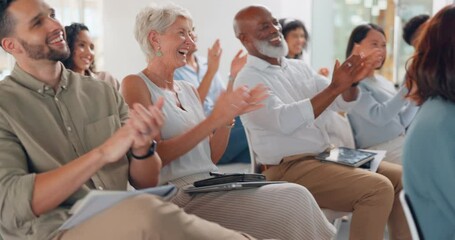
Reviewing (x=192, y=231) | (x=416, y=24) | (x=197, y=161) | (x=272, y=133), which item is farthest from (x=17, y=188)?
(x=416, y=24)

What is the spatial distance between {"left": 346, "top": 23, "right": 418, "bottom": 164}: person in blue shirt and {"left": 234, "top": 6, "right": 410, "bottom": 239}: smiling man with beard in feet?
0.68

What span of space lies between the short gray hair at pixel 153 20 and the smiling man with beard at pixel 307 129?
0.48m

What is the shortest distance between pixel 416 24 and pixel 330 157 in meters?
1.54

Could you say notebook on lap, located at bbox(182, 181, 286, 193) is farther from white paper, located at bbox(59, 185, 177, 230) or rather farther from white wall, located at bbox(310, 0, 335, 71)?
white wall, located at bbox(310, 0, 335, 71)

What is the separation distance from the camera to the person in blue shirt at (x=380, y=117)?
2.96m

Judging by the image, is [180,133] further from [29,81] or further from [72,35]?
[72,35]

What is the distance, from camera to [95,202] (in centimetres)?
141

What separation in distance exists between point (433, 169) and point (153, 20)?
1278 millimetres

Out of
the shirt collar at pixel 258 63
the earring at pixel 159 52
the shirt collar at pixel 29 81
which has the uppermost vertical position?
the shirt collar at pixel 29 81

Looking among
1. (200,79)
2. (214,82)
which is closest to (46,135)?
(200,79)

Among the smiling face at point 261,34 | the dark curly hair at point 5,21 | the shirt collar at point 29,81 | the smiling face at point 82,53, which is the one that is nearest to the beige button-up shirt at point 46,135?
the shirt collar at point 29,81

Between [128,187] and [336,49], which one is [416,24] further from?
[128,187]

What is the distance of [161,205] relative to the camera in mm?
1475

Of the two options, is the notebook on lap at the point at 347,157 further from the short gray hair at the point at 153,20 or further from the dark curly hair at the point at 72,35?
the dark curly hair at the point at 72,35
